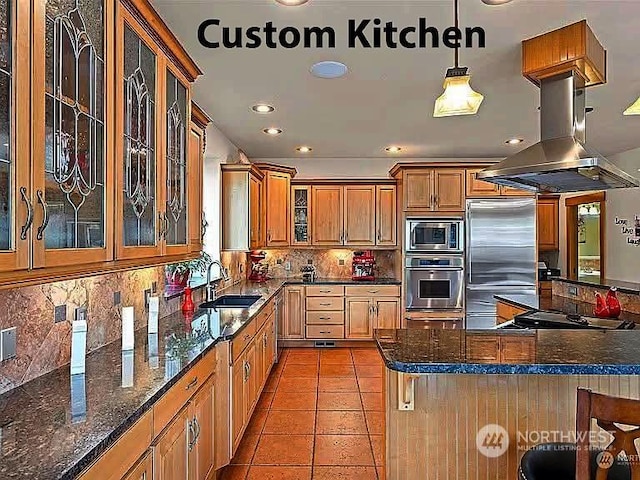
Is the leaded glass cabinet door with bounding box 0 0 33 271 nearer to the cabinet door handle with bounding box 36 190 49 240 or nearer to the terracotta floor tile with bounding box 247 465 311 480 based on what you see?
the cabinet door handle with bounding box 36 190 49 240

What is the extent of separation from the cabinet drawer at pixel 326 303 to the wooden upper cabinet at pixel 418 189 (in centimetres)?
147

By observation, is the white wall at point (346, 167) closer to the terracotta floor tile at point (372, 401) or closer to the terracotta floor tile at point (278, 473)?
the terracotta floor tile at point (372, 401)

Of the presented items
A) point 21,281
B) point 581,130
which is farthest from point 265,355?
point 21,281

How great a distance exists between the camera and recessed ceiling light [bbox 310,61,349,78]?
11.2 ft

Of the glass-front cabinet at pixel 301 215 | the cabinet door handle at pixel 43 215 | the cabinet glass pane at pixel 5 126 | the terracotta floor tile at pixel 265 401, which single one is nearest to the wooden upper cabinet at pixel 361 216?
the glass-front cabinet at pixel 301 215

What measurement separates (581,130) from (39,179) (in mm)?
2867

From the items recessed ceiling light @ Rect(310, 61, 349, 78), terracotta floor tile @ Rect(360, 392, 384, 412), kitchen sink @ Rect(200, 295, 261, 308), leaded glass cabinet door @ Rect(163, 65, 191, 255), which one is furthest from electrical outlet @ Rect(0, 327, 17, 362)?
terracotta floor tile @ Rect(360, 392, 384, 412)

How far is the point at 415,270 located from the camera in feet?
21.0

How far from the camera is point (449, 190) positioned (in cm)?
637

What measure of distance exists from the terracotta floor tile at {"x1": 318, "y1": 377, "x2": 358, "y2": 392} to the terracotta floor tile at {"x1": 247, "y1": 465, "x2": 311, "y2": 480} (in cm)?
162

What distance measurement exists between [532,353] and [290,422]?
2.39 meters

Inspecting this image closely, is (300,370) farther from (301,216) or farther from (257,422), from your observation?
(301,216)

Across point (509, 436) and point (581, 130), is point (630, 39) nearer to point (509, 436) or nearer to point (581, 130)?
point (581, 130)

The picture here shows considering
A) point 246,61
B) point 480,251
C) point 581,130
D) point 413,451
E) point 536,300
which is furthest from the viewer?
point 480,251
